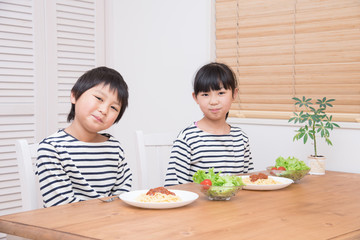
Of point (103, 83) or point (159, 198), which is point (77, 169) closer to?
point (103, 83)

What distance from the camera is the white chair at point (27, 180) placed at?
5.23ft

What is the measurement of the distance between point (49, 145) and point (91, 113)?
0.57 feet

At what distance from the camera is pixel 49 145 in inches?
65.0

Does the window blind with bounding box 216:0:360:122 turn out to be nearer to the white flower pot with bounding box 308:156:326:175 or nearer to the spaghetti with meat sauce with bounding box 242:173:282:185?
the white flower pot with bounding box 308:156:326:175

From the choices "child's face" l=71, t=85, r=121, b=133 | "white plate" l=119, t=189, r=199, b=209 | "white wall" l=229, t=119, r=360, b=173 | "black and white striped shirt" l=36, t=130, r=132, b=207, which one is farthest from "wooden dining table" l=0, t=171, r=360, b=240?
"white wall" l=229, t=119, r=360, b=173

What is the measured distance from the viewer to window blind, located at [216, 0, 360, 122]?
2334 mm

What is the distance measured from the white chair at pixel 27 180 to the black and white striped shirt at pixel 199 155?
611 mm

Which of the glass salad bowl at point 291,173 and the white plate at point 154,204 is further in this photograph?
the glass salad bowl at point 291,173

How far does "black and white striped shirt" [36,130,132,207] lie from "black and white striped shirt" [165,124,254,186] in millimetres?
239

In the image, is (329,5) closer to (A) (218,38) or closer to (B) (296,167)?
(A) (218,38)

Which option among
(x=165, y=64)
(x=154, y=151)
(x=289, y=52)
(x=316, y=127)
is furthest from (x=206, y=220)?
(x=165, y=64)

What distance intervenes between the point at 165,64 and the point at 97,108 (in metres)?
1.42

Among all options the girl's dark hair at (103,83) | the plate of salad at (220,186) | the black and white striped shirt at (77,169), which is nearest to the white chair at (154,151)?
the black and white striped shirt at (77,169)

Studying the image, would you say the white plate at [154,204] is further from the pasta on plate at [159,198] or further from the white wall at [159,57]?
the white wall at [159,57]
